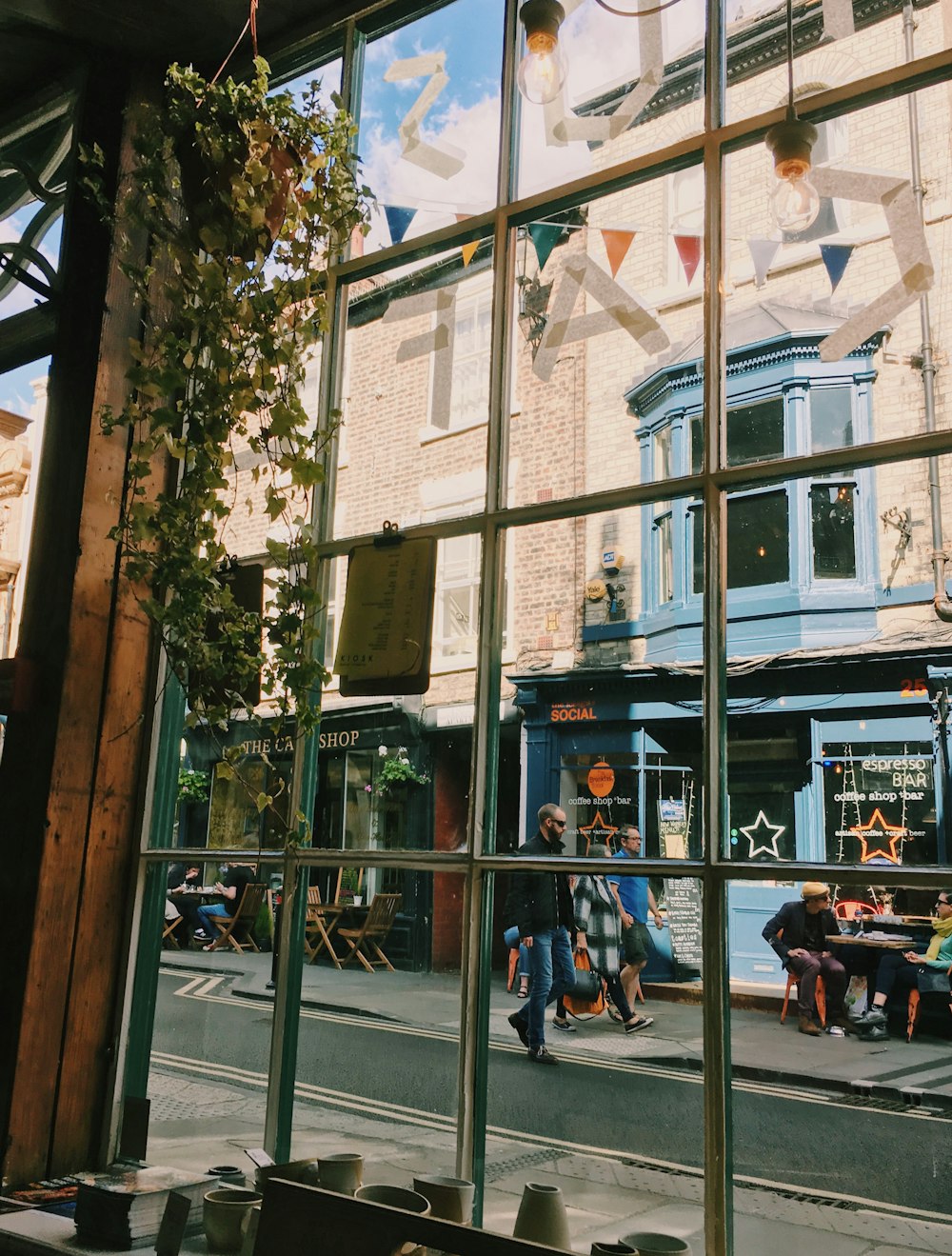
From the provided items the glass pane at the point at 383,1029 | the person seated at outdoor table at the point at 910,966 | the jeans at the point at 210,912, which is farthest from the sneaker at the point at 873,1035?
the jeans at the point at 210,912

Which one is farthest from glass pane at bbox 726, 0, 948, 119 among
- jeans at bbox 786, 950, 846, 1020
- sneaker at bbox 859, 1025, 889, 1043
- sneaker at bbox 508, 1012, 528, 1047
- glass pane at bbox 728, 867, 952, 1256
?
sneaker at bbox 859, 1025, 889, 1043

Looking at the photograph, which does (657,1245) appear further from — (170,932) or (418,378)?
(418,378)

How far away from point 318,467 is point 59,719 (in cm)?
82

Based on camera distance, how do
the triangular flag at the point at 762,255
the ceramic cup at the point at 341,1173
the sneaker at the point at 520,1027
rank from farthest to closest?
the sneaker at the point at 520,1027
the triangular flag at the point at 762,255
the ceramic cup at the point at 341,1173

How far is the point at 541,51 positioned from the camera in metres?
1.75

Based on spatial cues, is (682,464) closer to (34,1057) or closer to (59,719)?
(59,719)

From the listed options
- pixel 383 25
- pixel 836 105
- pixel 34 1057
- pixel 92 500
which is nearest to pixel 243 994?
pixel 34 1057

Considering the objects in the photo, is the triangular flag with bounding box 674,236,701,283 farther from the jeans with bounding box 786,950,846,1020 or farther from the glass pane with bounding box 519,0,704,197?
the jeans with bounding box 786,950,846,1020

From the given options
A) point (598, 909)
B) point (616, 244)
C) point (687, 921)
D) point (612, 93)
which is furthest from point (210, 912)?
point (612, 93)

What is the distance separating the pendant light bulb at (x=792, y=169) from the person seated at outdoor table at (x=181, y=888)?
5.88 feet

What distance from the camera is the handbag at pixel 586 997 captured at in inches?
249

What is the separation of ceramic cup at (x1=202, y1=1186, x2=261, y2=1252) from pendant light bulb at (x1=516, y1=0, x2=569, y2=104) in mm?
1926

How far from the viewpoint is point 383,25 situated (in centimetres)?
230

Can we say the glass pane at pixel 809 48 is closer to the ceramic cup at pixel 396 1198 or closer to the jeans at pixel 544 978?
the ceramic cup at pixel 396 1198
